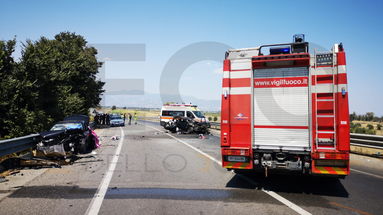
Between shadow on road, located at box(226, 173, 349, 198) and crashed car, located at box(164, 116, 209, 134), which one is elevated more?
crashed car, located at box(164, 116, 209, 134)

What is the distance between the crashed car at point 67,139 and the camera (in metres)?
10.7

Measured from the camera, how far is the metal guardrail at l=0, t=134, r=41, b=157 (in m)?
8.78

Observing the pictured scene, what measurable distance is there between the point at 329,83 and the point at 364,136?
9.53 meters

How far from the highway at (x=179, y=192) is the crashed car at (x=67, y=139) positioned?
105 centimetres

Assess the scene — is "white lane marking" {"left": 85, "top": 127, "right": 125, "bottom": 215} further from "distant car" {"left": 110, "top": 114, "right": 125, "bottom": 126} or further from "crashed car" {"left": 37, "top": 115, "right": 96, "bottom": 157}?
"distant car" {"left": 110, "top": 114, "right": 125, "bottom": 126}

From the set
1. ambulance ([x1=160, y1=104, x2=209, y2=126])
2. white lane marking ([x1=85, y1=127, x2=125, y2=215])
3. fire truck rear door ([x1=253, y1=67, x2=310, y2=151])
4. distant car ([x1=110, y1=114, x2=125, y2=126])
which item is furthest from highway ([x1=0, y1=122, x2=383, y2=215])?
distant car ([x1=110, y1=114, x2=125, y2=126])

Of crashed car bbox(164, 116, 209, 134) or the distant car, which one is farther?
the distant car

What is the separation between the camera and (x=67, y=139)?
39.1 feet

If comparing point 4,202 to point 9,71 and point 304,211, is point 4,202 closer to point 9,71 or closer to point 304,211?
point 304,211

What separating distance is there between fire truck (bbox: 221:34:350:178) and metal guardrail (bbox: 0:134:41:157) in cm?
633

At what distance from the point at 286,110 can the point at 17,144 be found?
8279 millimetres

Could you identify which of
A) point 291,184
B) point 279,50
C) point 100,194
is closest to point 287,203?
point 291,184

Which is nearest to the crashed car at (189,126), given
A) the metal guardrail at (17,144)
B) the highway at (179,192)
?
the highway at (179,192)

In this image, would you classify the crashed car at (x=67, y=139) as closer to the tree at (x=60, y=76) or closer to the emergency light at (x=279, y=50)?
the tree at (x=60, y=76)
